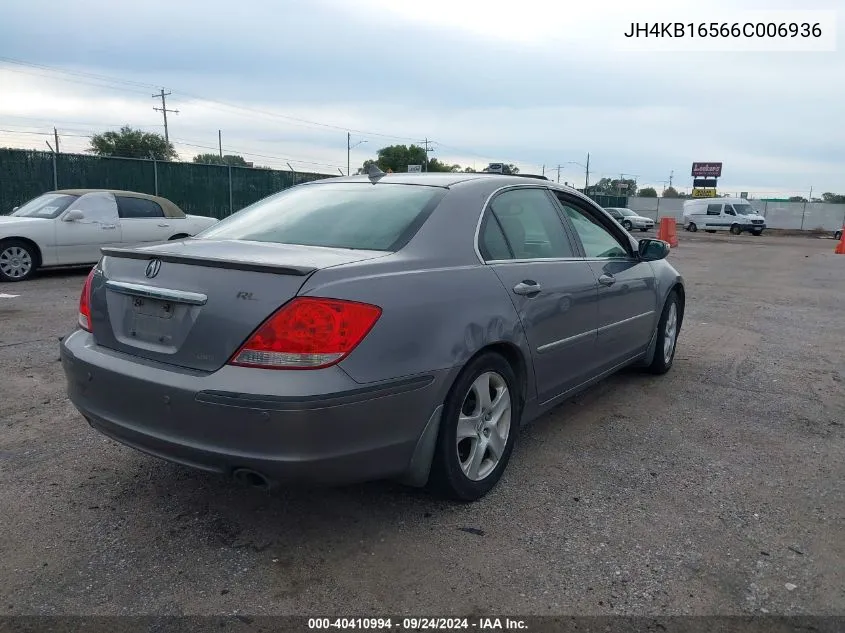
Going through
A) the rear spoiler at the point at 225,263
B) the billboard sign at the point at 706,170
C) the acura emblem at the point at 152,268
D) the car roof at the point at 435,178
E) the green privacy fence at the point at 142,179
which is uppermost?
the billboard sign at the point at 706,170

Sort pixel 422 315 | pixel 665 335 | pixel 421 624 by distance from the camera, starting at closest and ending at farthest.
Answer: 1. pixel 421 624
2. pixel 422 315
3. pixel 665 335

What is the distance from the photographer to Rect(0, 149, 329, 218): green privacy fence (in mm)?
14594

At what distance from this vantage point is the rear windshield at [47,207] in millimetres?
10297

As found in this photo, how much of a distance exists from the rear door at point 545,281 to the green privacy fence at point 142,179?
14.3 m

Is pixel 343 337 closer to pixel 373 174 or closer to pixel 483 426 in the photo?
pixel 483 426

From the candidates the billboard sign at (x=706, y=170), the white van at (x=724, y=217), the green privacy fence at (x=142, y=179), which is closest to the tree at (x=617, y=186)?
the billboard sign at (x=706, y=170)

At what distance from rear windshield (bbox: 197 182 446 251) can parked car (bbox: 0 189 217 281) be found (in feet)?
21.1

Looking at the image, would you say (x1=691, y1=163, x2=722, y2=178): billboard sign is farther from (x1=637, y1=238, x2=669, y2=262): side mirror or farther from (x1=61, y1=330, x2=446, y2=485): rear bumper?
(x1=61, y1=330, x2=446, y2=485): rear bumper

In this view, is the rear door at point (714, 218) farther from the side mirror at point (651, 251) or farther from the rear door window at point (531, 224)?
the rear door window at point (531, 224)

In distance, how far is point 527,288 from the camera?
11.1 ft

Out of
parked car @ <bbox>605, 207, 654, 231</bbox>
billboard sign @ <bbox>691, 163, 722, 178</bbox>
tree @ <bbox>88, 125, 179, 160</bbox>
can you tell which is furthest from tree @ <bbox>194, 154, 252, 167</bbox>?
billboard sign @ <bbox>691, 163, 722, 178</bbox>

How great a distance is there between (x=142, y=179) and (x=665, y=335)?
15133 millimetres

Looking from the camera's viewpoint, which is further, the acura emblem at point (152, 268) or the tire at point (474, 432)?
the tire at point (474, 432)

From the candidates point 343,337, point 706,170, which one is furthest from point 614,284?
point 706,170
